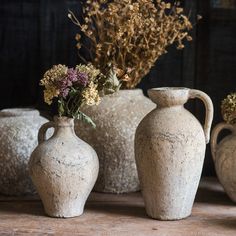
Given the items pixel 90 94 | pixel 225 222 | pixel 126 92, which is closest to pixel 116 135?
pixel 126 92

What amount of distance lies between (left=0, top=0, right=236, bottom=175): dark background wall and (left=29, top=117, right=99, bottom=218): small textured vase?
0.43 m

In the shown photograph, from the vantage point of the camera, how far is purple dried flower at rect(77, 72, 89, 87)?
3.92 ft

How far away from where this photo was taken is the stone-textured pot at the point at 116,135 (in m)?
1.40

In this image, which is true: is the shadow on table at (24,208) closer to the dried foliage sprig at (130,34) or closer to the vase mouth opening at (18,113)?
the vase mouth opening at (18,113)

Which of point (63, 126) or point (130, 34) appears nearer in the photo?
point (63, 126)

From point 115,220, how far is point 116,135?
26 cm

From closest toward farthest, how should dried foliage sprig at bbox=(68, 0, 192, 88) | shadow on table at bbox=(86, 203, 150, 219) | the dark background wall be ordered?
shadow on table at bbox=(86, 203, 150, 219), dried foliage sprig at bbox=(68, 0, 192, 88), the dark background wall

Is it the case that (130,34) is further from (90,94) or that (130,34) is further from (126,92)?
(90,94)

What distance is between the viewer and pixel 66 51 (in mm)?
1638

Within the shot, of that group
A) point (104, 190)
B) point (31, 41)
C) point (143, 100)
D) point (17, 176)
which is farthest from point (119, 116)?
point (31, 41)

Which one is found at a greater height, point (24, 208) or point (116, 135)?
point (116, 135)

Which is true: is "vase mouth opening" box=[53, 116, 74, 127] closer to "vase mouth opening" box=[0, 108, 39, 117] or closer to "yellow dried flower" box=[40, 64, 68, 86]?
"yellow dried flower" box=[40, 64, 68, 86]

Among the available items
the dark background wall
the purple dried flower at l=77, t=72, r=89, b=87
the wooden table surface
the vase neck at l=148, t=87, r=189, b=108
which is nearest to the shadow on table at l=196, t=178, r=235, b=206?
the wooden table surface

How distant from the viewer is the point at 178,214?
48.3 inches
